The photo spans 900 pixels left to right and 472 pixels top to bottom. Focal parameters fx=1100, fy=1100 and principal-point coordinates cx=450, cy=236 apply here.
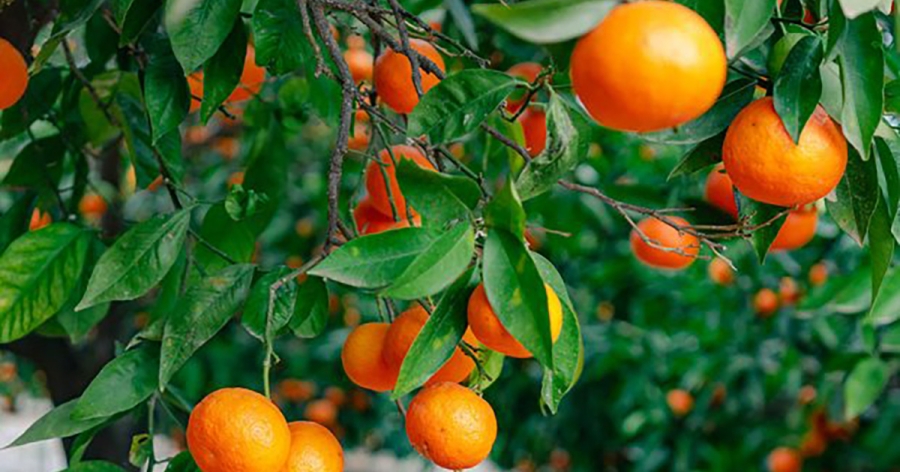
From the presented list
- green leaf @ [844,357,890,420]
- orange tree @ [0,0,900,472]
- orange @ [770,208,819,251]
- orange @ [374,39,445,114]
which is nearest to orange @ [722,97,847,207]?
orange tree @ [0,0,900,472]

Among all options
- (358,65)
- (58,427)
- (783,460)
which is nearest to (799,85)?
(58,427)

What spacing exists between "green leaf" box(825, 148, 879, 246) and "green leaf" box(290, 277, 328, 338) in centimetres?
37

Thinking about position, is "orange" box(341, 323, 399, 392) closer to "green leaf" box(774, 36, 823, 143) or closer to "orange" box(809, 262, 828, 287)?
"green leaf" box(774, 36, 823, 143)

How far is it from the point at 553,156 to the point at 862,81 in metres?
0.18

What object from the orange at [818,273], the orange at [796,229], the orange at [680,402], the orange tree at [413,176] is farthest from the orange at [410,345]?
the orange at [680,402]

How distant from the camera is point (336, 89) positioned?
1208 mm

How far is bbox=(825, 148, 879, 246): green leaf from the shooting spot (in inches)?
27.8

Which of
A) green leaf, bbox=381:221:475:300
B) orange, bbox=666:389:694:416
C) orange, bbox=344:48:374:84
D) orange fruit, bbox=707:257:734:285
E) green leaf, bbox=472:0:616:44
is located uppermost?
green leaf, bbox=472:0:616:44

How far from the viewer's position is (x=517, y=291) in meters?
0.64

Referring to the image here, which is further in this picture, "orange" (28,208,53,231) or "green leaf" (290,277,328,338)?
"orange" (28,208,53,231)

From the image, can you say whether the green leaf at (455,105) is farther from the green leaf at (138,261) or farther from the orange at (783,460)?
the orange at (783,460)

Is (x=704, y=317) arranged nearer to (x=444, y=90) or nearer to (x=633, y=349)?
(x=633, y=349)

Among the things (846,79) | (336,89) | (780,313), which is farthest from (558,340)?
(780,313)

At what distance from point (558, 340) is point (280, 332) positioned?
0.66 ft
